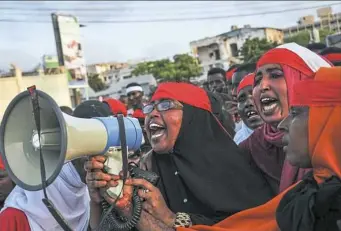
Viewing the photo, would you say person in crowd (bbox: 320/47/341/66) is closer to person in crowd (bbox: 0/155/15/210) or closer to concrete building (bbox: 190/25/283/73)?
person in crowd (bbox: 0/155/15/210)

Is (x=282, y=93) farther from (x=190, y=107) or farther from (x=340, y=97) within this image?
(x=340, y=97)

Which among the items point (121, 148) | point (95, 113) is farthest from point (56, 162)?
point (95, 113)

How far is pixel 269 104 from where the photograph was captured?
224 cm

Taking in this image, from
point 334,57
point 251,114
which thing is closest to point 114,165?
point 251,114

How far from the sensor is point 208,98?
2508 mm

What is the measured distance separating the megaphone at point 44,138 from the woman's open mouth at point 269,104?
2.14 ft

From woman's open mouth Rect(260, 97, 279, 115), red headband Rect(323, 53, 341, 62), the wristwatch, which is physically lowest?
the wristwatch

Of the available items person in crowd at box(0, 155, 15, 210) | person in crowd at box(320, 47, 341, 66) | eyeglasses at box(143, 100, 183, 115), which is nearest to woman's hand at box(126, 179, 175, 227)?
eyeglasses at box(143, 100, 183, 115)

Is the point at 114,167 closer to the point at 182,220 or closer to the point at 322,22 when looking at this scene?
the point at 182,220

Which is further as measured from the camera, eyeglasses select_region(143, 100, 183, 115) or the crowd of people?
eyeglasses select_region(143, 100, 183, 115)

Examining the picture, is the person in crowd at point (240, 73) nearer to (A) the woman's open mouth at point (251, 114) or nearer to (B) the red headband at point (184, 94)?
(A) the woman's open mouth at point (251, 114)

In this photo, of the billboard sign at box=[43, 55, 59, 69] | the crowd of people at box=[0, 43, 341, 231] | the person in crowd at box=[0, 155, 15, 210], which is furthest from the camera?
the billboard sign at box=[43, 55, 59, 69]

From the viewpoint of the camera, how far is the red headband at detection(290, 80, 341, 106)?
4.82ft

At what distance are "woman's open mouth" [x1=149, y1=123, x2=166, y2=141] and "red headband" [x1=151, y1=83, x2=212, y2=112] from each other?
0.16 metres
